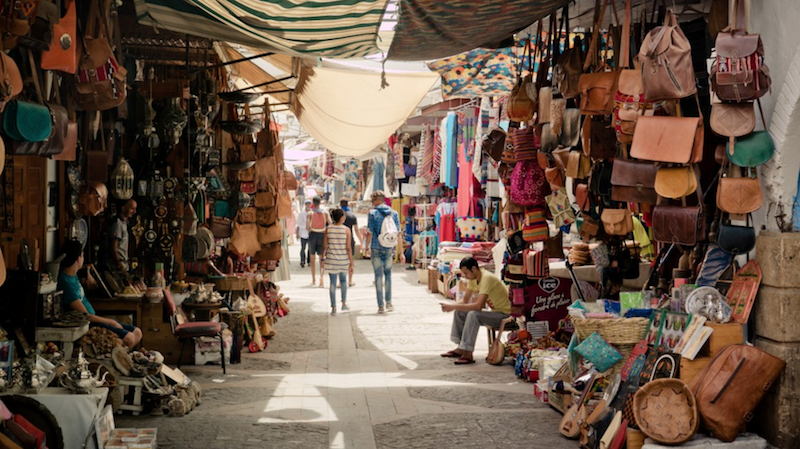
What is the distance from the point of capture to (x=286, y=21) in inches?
222

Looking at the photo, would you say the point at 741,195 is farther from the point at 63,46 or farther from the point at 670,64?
the point at 63,46

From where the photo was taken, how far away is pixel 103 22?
5695 millimetres

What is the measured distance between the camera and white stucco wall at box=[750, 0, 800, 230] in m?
4.98

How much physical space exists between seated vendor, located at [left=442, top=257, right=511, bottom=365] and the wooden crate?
428 cm

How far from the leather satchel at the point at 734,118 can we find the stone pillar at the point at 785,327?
0.66 metres

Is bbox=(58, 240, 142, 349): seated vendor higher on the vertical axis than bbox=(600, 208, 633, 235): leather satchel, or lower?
lower

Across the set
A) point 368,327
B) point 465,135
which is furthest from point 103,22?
point 465,135

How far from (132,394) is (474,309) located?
3988mm

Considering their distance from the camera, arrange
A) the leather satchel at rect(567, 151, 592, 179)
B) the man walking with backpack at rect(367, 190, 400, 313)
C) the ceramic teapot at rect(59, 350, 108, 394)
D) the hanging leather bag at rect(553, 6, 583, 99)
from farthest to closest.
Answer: the man walking with backpack at rect(367, 190, 400, 313) → the leather satchel at rect(567, 151, 592, 179) → the hanging leather bag at rect(553, 6, 583, 99) → the ceramic teapot at rect(59, 350, 108, 394)

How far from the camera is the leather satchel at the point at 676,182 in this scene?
5.46 m

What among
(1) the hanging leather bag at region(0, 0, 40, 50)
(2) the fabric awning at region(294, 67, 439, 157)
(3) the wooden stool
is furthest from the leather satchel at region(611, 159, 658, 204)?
(2) the fabric awning at region(294, 67, 439, 157)

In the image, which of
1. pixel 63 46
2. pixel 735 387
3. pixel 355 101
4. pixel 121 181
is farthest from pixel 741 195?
pixel 355 101

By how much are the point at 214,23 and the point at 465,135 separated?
9.67 m

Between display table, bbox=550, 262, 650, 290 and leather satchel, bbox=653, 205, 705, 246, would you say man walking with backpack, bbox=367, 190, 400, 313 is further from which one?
leather satchel, bbox=653, 205, 705, 246
